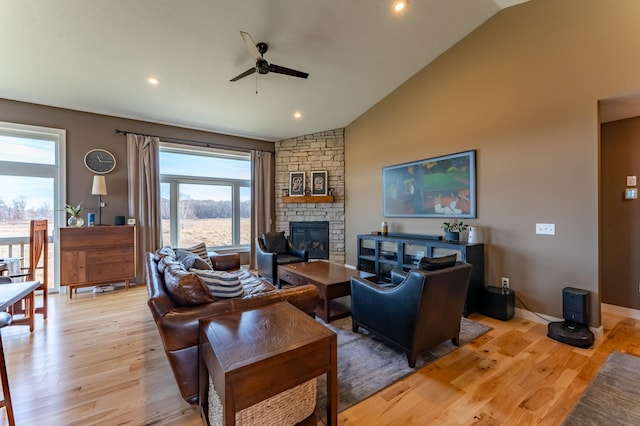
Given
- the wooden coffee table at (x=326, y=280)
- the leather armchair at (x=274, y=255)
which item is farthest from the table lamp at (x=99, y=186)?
the wooden coffee table at (x=326, y=280)

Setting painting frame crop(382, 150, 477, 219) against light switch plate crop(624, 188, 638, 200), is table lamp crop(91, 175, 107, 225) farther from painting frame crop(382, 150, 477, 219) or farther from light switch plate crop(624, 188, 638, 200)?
light switch plate crop(624, 188, 638, 200)

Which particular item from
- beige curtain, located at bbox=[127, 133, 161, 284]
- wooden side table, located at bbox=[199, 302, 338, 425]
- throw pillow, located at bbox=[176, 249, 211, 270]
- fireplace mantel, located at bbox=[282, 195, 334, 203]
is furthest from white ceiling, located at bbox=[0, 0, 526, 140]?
wooden side table, located at bbox=[199, 302, 338, 425]

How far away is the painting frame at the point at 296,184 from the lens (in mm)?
5914

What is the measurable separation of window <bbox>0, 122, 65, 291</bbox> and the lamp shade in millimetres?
505

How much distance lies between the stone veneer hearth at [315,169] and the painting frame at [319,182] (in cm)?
11

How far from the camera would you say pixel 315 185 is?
5867mm

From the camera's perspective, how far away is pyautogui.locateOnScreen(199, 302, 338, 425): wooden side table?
1.17 m

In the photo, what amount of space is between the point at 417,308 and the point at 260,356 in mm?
1352

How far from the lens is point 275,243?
497cm

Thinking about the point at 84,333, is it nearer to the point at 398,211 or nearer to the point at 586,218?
the point at 398,211

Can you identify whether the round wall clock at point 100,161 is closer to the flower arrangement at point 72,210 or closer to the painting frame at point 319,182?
the flower arrangement at point 72,210

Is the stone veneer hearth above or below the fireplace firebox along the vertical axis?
above

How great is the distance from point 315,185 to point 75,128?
4136 mm

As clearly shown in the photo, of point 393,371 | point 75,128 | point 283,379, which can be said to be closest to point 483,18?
point 393,371
